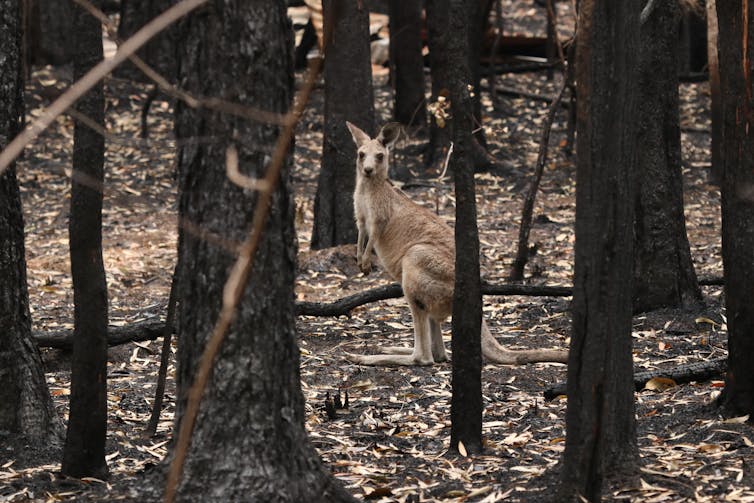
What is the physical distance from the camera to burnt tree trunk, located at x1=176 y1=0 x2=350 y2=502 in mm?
3494

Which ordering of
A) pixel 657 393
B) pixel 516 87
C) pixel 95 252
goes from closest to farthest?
pixel 95 252 < pixel 657 393 < pixel 516 87

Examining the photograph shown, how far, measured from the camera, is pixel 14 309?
195 inches

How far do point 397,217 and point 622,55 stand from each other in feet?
14.5

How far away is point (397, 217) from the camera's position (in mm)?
8016

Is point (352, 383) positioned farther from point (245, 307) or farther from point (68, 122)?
point (68, 122)

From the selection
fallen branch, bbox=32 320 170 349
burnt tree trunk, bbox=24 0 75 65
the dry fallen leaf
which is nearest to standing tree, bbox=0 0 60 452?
fallen branch, bbox=32 320 170 349

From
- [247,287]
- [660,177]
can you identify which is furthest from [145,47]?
[247,287]

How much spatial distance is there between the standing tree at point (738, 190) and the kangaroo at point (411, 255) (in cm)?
175

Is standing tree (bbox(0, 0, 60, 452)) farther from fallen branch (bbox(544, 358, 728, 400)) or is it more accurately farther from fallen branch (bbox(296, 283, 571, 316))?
fallen branch (bbox(296, 283, 571, 316))

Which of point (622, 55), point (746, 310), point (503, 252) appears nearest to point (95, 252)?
point (622, 55)

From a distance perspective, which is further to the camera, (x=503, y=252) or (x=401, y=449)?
(x=503, y=252)

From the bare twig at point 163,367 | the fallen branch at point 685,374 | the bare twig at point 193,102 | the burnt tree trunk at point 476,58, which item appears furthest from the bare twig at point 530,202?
the bare twig at point 193,102

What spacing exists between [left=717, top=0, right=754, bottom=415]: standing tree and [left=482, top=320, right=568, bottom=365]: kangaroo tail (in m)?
1.75

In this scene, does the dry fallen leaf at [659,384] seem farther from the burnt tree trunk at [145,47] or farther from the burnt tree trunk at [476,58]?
the burnt tree trunk at [145,47]
